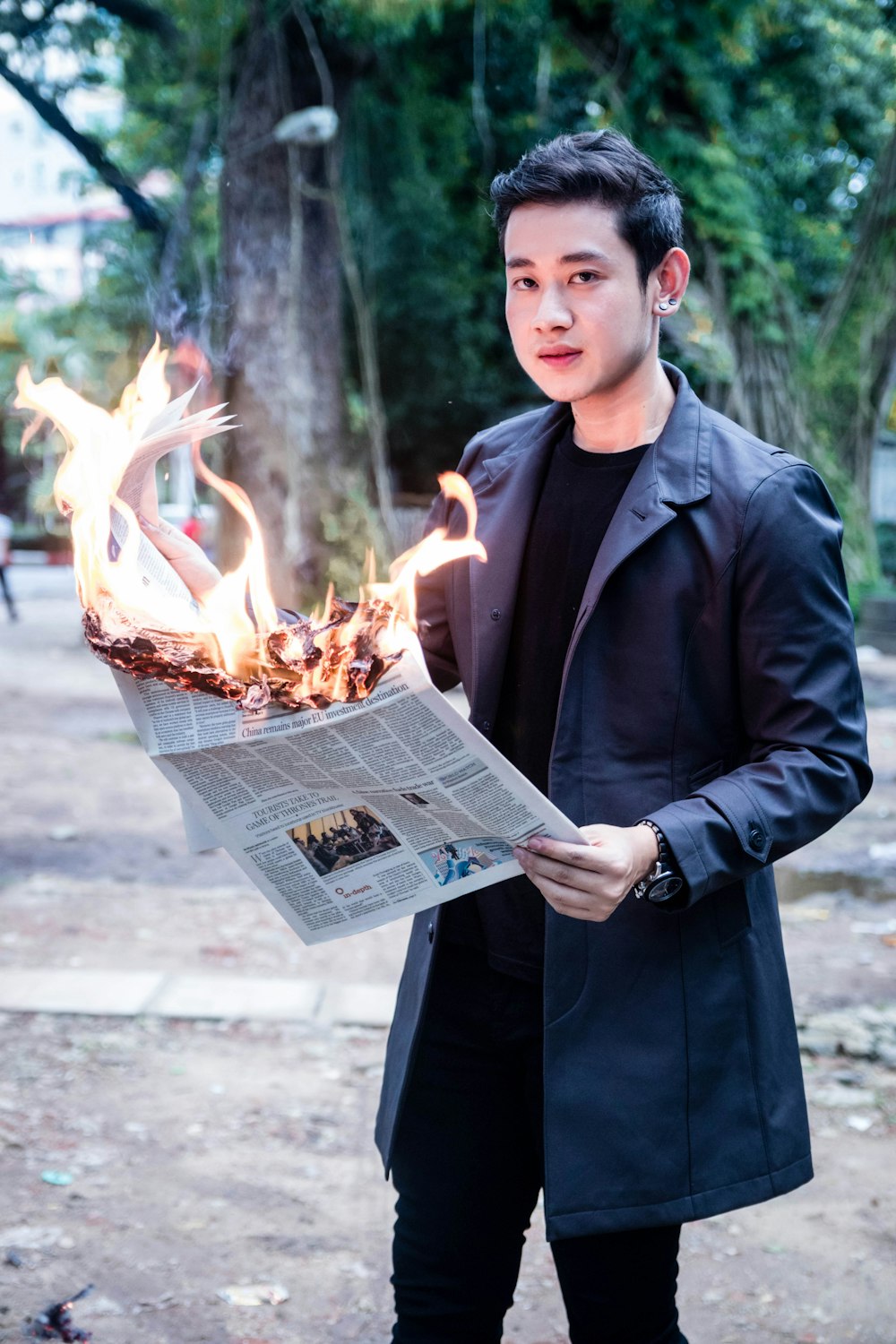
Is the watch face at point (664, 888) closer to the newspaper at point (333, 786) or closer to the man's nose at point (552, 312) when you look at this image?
the newspaper at point (333, 786)

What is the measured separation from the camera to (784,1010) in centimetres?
175

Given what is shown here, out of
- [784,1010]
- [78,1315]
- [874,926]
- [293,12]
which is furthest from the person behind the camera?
[293,12]

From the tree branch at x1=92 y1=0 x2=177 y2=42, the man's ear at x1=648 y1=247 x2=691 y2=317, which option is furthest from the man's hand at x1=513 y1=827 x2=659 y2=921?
the tree branch at x1=92 y1=0 x2=177 y2=42

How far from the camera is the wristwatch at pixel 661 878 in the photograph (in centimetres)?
152

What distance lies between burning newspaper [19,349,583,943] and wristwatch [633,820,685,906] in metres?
0.14

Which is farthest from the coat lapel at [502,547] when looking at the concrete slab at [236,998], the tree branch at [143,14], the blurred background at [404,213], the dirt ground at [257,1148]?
the tree branch at [143,14]

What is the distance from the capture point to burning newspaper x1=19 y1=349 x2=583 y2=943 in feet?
4.52

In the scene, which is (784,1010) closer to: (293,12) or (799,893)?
(799,893)

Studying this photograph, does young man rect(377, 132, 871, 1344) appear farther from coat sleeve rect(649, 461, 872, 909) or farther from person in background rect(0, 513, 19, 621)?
person in background rect(0, 513, 19, 621)

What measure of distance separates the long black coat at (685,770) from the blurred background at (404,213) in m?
5.92

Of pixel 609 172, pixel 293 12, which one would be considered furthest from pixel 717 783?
pixel 293 12

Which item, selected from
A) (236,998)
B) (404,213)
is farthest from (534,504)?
(404,213)

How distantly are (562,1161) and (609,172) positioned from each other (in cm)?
124

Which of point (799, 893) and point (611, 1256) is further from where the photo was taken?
point (799, 893)
